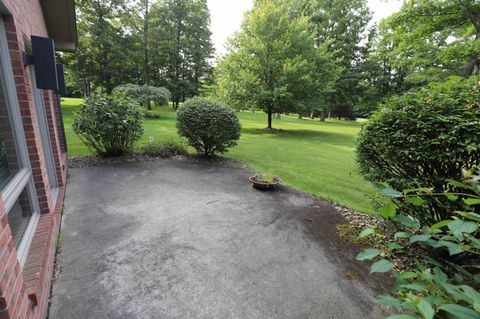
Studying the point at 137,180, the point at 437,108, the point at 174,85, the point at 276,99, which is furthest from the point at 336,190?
the point at 174,85

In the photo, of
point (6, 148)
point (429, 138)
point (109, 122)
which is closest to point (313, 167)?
point (429, 138)

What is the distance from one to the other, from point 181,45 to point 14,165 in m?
29.3

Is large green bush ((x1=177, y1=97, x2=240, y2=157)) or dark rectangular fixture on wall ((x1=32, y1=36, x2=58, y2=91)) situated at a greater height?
dark rectangular fixture on wall ((x1=32, y1=36, x2=58, y2=91))

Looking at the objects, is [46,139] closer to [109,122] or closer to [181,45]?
[109,122]

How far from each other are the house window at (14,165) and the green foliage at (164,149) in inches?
201

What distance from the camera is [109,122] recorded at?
6.60m

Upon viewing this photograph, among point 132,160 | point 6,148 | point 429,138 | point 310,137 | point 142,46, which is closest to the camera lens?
point 6,148

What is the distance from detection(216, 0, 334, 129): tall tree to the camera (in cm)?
1455

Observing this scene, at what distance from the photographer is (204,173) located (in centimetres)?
640

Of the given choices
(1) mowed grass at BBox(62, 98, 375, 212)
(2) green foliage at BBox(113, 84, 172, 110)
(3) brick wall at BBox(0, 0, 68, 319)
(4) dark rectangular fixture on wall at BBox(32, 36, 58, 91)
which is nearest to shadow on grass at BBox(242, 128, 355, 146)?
(1) mowed grass at BBox(62, 98, 375, 212)

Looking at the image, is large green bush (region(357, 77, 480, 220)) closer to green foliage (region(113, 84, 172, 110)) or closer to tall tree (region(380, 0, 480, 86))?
tall tree (region(380, 0, 480, 86))

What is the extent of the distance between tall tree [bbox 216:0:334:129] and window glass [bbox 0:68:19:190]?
13.2 meters

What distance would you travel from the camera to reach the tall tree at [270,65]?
573 inches

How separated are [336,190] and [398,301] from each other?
503 centimetres
